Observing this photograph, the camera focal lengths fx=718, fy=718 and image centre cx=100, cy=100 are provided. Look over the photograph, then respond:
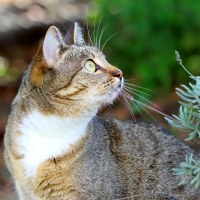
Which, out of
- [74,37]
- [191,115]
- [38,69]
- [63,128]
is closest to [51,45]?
[38,69]

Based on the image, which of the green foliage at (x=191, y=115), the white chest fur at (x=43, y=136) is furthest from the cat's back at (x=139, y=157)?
the green foliage at (x=191, y=115)

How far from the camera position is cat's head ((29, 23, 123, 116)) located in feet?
14.9

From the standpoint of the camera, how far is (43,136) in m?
4.63

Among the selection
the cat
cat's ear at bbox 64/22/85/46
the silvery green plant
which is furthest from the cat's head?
the silvery green plant

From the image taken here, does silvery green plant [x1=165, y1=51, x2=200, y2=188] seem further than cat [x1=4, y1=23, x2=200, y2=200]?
No

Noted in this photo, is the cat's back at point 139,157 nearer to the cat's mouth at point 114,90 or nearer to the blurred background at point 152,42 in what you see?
the cat's mouth at point 114,90

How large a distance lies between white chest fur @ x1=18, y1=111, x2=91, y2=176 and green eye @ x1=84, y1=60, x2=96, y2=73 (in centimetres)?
32

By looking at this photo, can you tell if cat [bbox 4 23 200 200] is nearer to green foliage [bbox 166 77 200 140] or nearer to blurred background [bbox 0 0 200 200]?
green foliage [bbox 166 77 200 140]

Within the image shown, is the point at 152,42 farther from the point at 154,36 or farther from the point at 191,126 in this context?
the point at 191,126

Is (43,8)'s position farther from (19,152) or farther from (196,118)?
(196,118)

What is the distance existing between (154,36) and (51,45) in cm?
378

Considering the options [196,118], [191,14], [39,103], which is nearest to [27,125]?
[39,103]

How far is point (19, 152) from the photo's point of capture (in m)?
4.70

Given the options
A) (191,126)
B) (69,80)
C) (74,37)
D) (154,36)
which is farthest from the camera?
(154,36)
